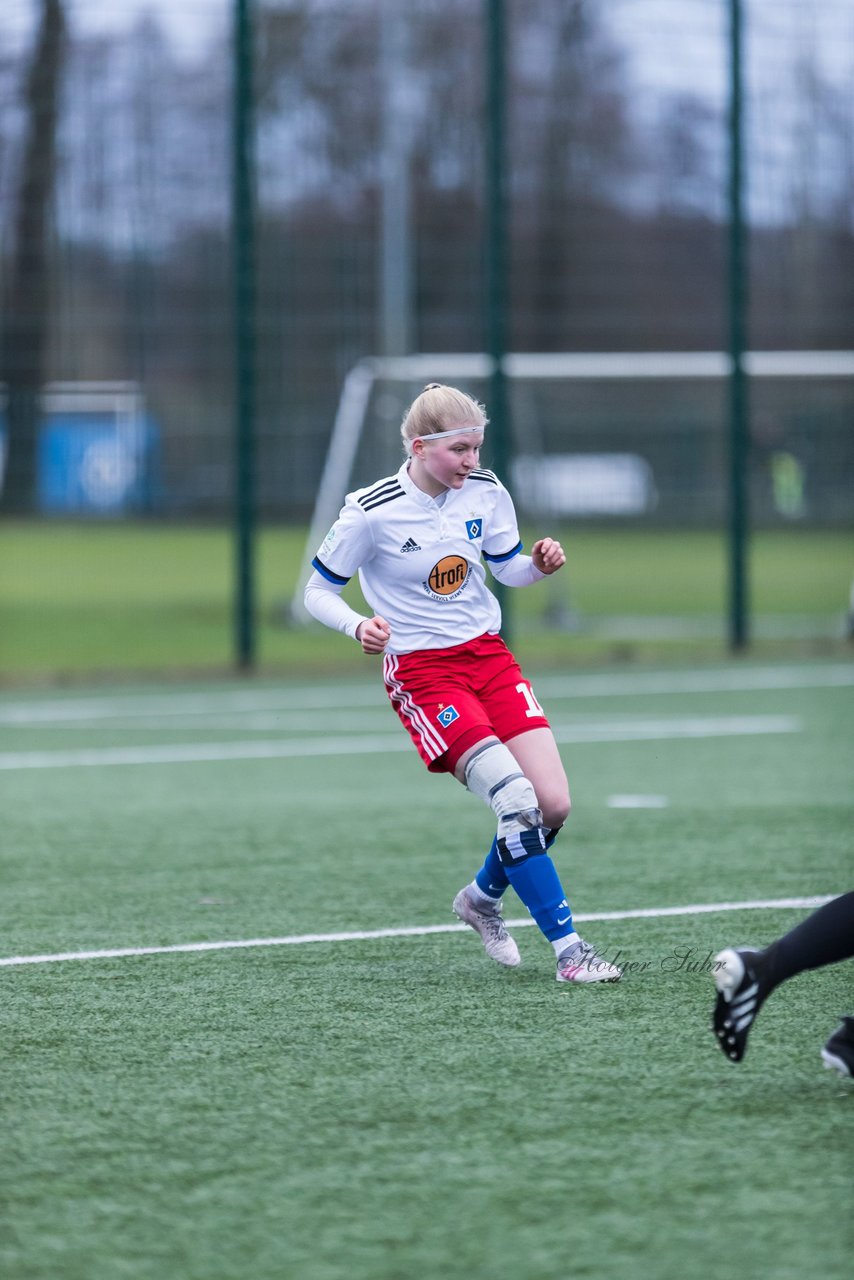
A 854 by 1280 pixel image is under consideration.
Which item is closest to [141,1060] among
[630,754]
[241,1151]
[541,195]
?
[241,1151]

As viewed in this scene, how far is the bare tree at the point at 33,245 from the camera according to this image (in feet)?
46.8

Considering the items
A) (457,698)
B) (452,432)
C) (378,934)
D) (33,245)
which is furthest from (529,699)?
(33,245)

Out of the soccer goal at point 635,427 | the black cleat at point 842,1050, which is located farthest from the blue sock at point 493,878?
the soccer goal at point 635,427

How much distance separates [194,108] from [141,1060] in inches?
450

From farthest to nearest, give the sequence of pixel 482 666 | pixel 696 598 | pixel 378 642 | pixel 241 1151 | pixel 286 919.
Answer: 1. pixel 696 598
2. pixel 286 919
3. pixel 482 666
4. pixel 378 642
5. pixel 241 1151

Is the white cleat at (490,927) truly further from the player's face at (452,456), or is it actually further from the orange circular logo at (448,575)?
the player's face at (452,456)

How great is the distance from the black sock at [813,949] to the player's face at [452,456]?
1.76m

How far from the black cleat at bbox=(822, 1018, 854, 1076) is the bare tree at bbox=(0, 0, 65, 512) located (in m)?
11.4

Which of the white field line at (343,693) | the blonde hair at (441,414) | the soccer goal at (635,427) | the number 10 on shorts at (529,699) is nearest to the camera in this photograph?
the blonde hair at (441,414)

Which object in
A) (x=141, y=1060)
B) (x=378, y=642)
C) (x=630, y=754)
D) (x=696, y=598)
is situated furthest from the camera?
(x=696, y=598)

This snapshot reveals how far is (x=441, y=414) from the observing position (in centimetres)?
524

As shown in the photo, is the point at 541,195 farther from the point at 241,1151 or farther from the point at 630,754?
the point at 241,1151

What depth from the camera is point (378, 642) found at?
5.04m

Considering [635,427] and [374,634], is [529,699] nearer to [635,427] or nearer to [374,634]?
[374,634]
